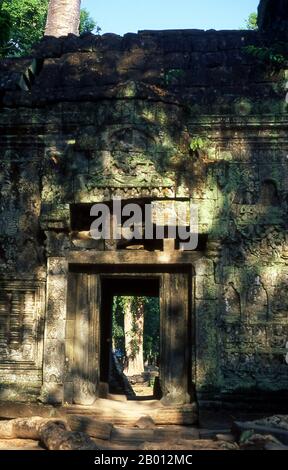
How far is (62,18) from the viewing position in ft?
43.7

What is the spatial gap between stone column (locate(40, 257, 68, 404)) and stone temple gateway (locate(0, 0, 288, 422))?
0.01m

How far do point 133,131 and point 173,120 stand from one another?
0.52m

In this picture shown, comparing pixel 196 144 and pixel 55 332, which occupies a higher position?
pixel 196 144

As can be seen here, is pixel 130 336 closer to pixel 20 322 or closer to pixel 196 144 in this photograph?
pixel 20 322

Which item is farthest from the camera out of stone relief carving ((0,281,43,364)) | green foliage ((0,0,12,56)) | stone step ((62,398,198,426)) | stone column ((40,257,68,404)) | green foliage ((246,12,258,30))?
green foliage ((246,12,258,30))

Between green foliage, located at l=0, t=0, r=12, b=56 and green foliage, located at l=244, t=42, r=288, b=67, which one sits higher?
green foliage, located at l=0, t=0, r=12, b=56

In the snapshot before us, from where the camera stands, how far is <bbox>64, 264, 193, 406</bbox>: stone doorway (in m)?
6.72

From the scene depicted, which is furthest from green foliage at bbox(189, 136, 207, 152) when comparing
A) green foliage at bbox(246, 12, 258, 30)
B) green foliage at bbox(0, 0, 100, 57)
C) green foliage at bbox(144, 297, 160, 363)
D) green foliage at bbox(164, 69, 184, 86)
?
green foliage at bbox(144, 297, 160, 363)

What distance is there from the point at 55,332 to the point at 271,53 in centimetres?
474

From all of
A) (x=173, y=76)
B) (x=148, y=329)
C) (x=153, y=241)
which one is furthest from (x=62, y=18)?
(x=148, y=329)

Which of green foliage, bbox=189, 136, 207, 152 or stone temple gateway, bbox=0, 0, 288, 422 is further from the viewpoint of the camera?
green foliage, bbox=189, 136, 207, 152

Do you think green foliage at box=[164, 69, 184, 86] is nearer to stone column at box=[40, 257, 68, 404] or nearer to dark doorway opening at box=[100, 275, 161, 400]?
dark doorway opening at box=[100, 275, 161, 400]
